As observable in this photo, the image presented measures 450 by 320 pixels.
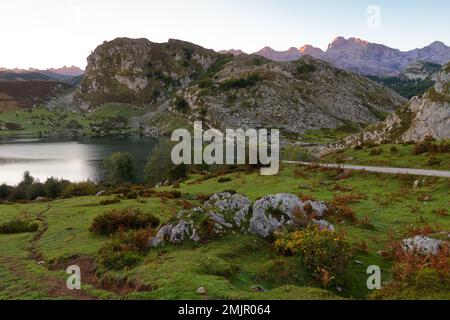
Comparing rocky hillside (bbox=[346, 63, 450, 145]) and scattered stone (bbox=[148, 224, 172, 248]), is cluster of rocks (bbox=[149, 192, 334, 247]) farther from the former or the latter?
rocky hillside (bbox=[346, 63, 450, 145])

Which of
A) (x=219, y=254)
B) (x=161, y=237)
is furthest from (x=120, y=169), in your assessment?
(x=219, y=254)

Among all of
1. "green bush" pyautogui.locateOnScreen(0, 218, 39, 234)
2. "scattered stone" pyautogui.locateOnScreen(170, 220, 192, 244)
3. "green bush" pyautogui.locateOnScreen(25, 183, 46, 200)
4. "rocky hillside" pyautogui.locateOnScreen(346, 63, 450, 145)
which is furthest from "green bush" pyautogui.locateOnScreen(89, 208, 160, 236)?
"rocky hillside" pyautogui.locateOnScreen(346, 63, 450, 145)

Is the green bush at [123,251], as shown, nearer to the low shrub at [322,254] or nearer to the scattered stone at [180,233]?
the scattered stone at [180,233]

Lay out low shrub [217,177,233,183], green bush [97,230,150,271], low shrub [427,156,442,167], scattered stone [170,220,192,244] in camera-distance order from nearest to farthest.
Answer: green bush [97,230,150,271] < scattered stone [170,220,192,244] < low shrub [427,156,442,167] < low shrub [217,177,233,183]

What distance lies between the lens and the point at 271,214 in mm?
26094

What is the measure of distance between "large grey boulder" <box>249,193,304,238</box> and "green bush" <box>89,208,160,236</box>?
850 cm

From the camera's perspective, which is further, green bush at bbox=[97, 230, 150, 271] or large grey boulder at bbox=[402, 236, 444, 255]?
green bush at bbox=[97, 230, 150, 271]

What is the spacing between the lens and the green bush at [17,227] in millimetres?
32688

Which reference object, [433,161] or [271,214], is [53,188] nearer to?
[271,214]

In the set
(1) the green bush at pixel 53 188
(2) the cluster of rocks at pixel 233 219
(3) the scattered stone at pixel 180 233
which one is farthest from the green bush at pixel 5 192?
(3) the scattered stone at pixel 180 233

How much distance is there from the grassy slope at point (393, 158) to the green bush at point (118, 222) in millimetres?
41254

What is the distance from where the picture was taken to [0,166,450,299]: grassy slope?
55.2 ft

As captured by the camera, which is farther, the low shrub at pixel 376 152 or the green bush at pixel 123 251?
the low shrub at pixel 376 152
